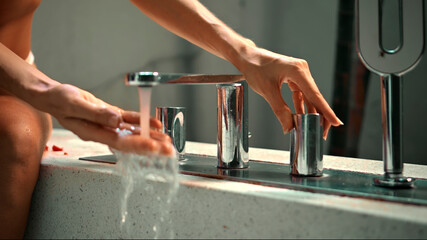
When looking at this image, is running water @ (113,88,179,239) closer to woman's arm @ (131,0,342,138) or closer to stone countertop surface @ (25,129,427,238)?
stone countertop surface @ (25,129,427,238)

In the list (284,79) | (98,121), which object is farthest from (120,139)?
(284,79)

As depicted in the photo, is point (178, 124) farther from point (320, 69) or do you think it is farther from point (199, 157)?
point (320, 69)

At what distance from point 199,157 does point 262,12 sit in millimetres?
722

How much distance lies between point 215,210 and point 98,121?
0.53ft

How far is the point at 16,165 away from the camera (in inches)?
25.7

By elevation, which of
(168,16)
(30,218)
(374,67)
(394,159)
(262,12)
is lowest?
(30,218)

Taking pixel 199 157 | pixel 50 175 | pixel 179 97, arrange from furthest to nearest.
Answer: pixel 179 97 < pixel 199 157 < pixel 50 175

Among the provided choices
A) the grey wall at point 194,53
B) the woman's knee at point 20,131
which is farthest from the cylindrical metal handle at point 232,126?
the grey wall at point 194,53

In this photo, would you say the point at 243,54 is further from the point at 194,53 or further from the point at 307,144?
the point at 194,53

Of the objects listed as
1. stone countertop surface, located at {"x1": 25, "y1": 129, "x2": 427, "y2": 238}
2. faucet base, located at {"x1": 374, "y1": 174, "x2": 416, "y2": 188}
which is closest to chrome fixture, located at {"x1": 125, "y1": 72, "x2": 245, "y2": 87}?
stone countertop surface, located at {"x1": 25, "y1": 129, "x2": 427, "y2": 238}

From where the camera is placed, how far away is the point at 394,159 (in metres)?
0.52

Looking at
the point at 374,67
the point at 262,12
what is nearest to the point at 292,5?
the point at 262,12

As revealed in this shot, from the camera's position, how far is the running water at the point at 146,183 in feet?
1.64

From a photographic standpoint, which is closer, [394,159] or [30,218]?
[394,159]
